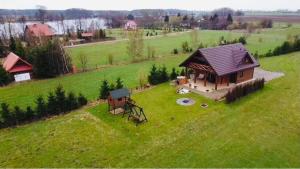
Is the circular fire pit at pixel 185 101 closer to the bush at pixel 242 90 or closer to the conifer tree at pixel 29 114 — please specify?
the bush at pixel 242 90

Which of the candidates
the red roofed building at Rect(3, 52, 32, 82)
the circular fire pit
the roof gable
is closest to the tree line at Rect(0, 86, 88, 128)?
the circular fire pit

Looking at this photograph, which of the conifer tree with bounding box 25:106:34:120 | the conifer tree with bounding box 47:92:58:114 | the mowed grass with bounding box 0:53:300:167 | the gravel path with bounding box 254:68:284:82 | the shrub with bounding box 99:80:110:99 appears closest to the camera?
the mowed grass with bounding box 0:53:300:167

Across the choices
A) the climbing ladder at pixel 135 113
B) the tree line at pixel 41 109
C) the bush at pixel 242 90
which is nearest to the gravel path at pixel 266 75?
the bush at pixel 242 90

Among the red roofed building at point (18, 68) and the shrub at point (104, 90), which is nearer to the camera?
the shrub at point (104, 90)

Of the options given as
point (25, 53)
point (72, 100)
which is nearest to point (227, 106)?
point (72, 100)

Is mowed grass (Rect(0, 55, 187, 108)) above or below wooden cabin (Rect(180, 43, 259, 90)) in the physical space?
below

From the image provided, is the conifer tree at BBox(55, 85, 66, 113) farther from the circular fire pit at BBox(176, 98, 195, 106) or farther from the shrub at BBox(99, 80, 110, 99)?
the circular fire pit at BBox(176, 98, 195, 106)

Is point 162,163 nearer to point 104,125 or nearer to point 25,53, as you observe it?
point 104,125
